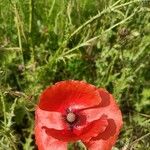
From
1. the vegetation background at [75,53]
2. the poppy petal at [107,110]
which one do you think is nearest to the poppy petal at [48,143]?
the poppy petal at [107,110]

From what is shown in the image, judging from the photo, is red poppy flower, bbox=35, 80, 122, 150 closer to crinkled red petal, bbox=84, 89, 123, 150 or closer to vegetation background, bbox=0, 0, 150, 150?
crinkled red petal, bbox=84, 89, 123, 150

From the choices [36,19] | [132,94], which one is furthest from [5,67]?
[132,94]

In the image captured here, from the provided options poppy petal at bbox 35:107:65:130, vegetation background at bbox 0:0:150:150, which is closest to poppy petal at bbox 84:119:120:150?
poppy petal at bbox 35:107:65:130

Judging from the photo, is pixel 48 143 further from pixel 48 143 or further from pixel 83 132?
pixel 83 132

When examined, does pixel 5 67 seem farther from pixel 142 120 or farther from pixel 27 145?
pixel 142 120

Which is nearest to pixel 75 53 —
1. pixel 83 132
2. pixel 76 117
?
pixel 76 117

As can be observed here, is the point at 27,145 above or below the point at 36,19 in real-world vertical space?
below
